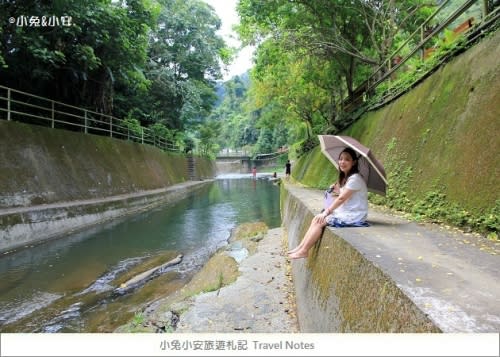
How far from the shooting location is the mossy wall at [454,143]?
381 centimetres

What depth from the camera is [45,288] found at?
6184 mm

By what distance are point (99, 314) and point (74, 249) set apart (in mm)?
4022

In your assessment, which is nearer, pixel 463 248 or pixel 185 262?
pixel 463 248

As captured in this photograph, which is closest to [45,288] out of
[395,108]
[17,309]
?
[17,309]

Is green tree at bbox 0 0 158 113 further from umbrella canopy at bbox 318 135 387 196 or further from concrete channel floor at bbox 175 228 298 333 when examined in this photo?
umbrella canopy at bbox 318 135 387 196

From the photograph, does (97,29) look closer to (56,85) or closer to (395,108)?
(56,85)

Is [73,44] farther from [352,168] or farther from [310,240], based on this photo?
[310,240]

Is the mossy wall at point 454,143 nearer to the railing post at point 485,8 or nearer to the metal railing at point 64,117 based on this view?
the railing post at point 485,8

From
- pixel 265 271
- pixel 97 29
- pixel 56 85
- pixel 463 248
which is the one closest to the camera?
pixel 463 248

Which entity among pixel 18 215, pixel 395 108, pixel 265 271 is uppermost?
pixel 395 108

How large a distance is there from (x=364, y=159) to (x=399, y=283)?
2.28 meters

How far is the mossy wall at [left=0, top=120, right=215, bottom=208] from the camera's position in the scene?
366 inches

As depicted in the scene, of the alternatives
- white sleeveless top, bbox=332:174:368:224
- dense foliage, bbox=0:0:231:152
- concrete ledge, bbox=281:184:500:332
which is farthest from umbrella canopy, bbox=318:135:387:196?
dense foliage, bbox=0:0:231:152

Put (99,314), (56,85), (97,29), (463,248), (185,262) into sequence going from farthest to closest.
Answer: (56,85)
(97,29)
(185,262)
(99,314)
(463,248)
